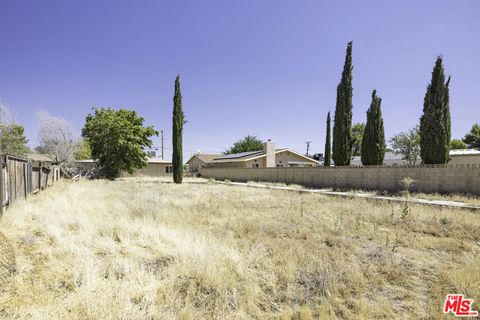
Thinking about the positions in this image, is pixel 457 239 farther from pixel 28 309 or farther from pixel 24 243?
pixel 24 243

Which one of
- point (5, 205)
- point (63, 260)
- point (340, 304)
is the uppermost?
point (5, 205)

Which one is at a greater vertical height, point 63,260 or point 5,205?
point 5,205

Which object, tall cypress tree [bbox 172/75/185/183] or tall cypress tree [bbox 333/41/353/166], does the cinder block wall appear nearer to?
tall cypress tree [bbox 333/41/353/166]

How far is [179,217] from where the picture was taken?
8.23 m

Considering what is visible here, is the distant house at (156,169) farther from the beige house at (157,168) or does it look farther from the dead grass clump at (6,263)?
the dead grass clump at (6,263)

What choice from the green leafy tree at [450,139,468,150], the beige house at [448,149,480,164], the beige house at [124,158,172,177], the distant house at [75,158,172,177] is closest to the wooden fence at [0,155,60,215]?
the distant house at [75,158,172,177]

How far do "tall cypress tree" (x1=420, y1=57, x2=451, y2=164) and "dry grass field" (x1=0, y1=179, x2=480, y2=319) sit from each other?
1006 centimetres

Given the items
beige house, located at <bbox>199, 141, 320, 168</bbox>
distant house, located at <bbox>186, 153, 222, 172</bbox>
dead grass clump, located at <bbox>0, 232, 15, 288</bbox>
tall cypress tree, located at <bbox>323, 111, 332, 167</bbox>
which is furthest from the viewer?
distant house, located at <bbox>186, 153, 222, 172</bbox>

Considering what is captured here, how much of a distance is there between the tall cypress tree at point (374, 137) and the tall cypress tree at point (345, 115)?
1.66m

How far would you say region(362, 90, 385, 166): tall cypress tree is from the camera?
63.0 ft

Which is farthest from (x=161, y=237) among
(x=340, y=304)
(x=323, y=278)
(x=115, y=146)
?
(x=115, y=146)

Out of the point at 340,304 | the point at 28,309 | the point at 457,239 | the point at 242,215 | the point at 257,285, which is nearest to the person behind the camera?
the point at 28,309

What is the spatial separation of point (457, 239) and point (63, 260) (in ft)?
27.5

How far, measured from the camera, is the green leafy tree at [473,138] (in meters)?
45.5
